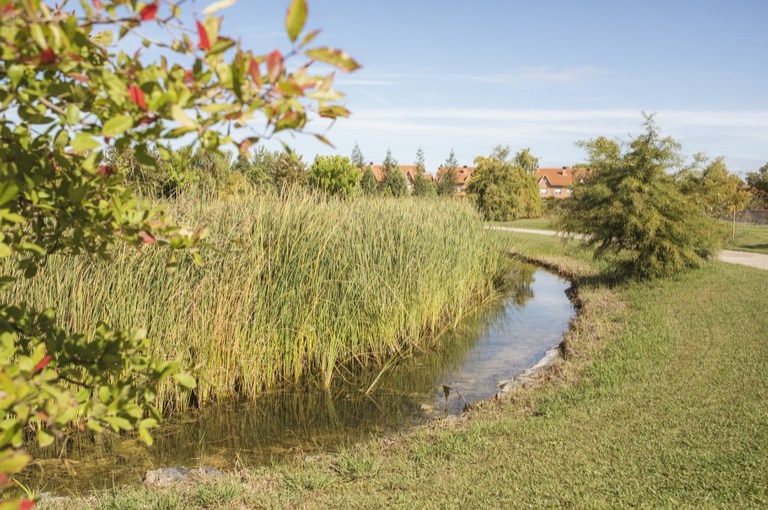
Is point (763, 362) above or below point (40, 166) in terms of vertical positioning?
below

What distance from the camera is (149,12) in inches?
54.7

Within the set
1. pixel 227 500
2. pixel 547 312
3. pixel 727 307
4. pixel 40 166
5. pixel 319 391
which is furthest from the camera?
pixel 547 312

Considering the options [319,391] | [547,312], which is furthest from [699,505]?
[547,312]

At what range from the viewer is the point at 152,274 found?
20.0 ft

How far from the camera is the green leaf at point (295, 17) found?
1.23m

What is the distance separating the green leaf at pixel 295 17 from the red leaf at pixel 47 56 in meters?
0.58

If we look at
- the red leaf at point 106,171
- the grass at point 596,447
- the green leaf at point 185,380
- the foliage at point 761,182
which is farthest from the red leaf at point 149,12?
the foliage at point 761,182

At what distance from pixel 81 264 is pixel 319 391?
282 cm

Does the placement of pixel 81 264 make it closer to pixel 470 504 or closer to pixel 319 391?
pixel 319 391

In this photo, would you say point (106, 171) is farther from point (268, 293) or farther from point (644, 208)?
point (644, 208)

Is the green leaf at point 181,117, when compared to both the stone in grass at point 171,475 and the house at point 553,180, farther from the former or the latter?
the house at point 553,180

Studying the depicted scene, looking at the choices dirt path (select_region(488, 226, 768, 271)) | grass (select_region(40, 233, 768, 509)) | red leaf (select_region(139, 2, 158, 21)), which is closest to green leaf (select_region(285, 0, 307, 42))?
red leaf (select_region(139, 2, 158, 21))

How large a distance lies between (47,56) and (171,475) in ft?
12.4

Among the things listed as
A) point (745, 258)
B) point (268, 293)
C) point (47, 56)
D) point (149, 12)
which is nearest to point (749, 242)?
point (745, 258)
